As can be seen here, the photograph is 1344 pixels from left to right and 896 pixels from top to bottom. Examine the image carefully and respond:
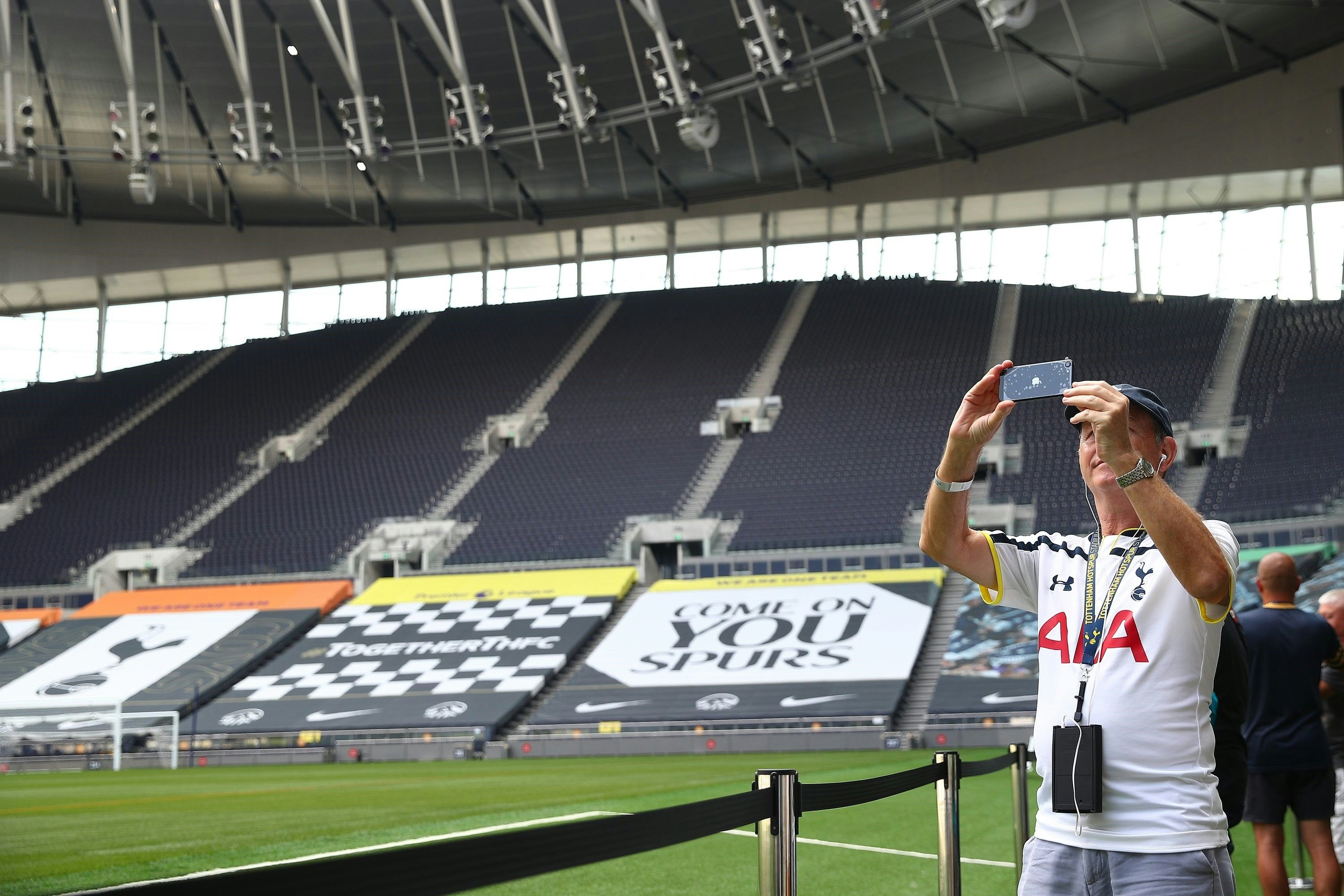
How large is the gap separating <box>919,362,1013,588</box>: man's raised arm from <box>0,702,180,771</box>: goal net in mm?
21463

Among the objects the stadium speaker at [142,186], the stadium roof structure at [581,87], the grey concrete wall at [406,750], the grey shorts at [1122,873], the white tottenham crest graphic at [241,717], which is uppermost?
the stadium roof structure at [581,87]

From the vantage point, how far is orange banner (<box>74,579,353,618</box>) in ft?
94.6

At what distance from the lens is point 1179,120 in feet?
104

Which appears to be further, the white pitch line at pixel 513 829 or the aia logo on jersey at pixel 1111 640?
the white pitch line at pixel 513 829

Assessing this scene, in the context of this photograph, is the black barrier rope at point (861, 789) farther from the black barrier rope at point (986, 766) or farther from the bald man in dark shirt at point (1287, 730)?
the bald man in dark shirt at point (1287, 730)

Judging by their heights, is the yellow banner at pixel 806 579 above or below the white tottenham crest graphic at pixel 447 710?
above

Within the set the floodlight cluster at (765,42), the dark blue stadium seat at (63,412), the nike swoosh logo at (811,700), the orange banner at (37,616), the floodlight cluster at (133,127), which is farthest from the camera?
Result: the dark blue stadium seat at (63,412)

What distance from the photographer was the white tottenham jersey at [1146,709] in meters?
2.59

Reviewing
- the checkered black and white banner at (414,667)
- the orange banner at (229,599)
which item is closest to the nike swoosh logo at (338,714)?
the checkered black and white banner at (414,667)

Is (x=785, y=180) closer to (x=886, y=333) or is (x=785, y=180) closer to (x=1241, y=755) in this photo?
(x=886, y=333)

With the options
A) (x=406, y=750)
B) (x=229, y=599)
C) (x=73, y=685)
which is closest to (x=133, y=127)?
(x=229, y=599)

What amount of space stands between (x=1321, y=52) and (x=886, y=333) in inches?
520

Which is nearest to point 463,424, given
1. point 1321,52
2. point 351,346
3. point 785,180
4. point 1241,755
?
point 351,346

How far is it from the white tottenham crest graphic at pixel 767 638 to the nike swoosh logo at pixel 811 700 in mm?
599
